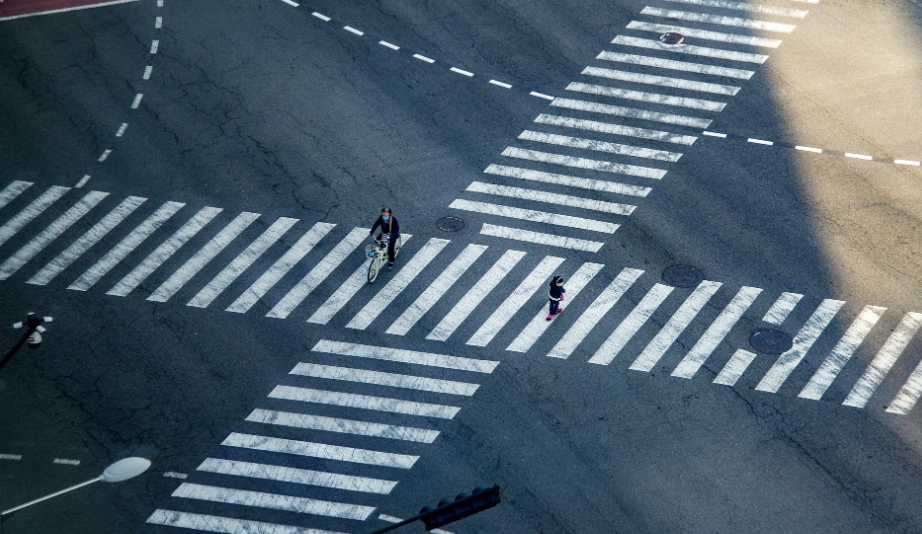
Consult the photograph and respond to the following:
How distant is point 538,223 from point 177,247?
8.73m

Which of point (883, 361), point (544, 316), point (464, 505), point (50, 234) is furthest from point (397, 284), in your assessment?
point (464, 505)

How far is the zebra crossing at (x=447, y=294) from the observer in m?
23.5

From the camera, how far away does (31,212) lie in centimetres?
2712

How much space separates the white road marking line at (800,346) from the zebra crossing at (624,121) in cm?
513

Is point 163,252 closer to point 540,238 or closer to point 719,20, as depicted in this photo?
point 540,238

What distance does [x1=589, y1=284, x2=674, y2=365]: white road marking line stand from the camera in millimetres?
23484

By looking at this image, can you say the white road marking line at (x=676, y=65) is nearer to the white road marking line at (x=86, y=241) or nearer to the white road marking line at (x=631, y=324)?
the white road marking line at (x=631, y=324)

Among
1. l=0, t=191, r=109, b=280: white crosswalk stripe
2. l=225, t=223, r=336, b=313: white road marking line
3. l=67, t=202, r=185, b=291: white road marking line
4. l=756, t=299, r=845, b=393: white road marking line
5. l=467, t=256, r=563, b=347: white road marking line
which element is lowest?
l=756, t=299, r=845, b=393: white road marking line

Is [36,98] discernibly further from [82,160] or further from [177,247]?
[177,247]

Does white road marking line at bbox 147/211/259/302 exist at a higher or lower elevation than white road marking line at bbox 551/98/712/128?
higher

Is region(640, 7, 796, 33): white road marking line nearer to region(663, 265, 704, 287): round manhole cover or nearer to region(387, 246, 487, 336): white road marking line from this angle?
region(663, 265, 704, 287): round manhole cover

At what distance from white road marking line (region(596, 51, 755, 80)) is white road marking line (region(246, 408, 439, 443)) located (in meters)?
15.3

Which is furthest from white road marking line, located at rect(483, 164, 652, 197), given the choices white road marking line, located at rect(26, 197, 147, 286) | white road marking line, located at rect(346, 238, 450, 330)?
white road marking line, located at rect(26, 197, 147, 286)

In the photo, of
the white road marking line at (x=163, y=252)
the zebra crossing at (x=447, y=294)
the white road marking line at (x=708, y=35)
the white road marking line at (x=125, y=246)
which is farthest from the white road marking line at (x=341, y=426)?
the white road marking line at (x=708, y=35)
